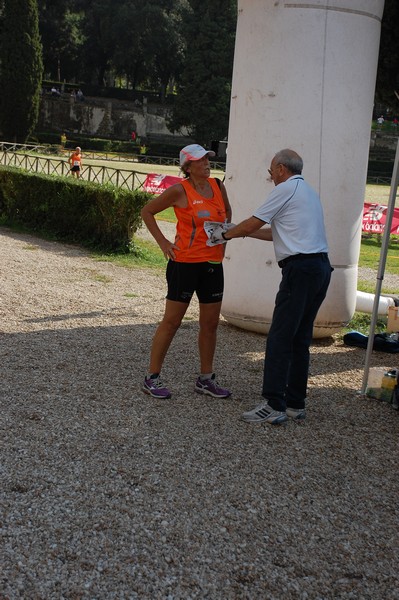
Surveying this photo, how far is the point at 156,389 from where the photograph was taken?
18.1 feet

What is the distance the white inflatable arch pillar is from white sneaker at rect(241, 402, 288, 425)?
2590 millimetres

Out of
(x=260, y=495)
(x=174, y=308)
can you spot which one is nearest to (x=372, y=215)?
(x=174, y=308)

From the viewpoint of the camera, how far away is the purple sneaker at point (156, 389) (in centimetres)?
551

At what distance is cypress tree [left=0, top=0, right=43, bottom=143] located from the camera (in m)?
46.4

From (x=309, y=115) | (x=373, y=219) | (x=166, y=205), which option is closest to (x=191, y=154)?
(x=166, y=205)

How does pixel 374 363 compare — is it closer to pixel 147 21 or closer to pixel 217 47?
pixel 217 47

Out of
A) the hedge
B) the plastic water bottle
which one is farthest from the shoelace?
the hedge

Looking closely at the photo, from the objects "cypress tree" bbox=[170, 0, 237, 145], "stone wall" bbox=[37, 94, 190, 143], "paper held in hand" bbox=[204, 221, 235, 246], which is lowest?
"paper held in hand" bbox=[204, 221, 235, 246]

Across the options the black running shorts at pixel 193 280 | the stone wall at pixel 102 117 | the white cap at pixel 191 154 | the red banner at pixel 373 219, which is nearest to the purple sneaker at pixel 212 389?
the black running shorts at pixel 193 280

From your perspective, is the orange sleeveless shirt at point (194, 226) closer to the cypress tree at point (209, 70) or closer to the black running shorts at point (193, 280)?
the black running shorts at point (193, 280)

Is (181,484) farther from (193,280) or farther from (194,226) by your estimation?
(194,226)

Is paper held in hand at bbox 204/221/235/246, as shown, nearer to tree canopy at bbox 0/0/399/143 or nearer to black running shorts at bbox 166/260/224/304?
black running shorts at bbox 166/260/224/304

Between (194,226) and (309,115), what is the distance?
2.60 metres

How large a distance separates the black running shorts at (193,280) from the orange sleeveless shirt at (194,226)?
54 mm
